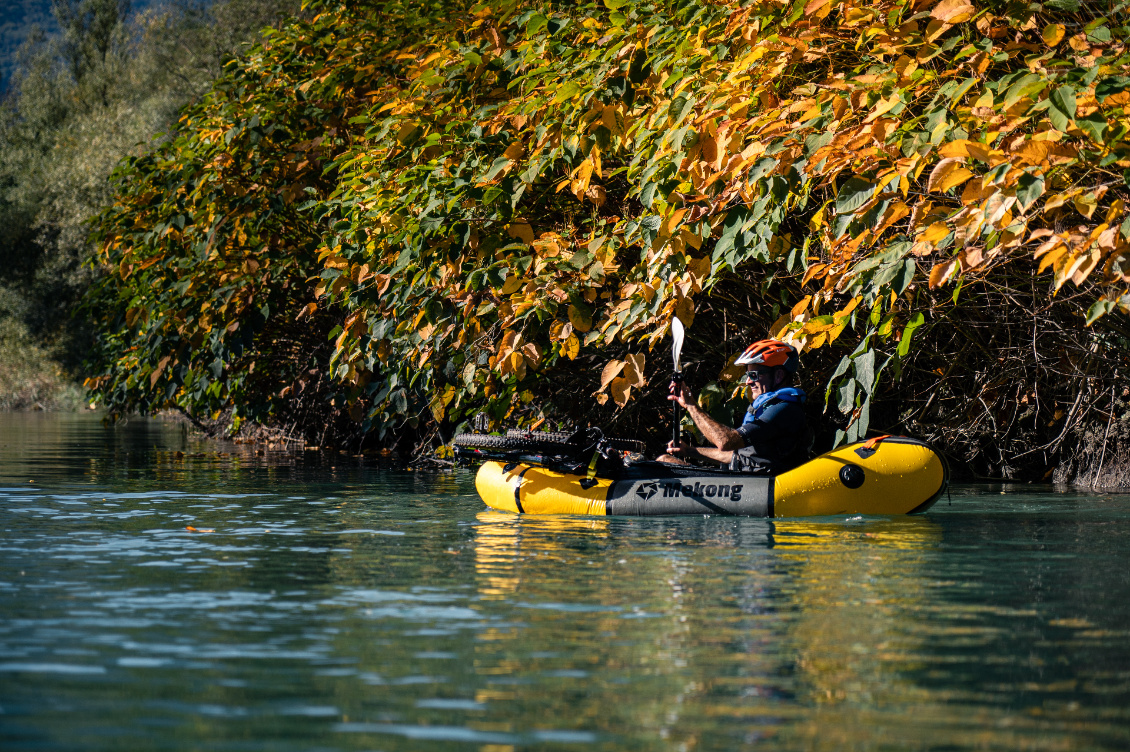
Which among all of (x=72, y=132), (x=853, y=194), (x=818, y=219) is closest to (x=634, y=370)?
(x=818, y=219)

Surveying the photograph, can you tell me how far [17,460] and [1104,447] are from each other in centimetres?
1236

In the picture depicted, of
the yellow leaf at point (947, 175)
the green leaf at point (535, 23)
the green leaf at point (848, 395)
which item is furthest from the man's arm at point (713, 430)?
the yellow leaf at point (947, 175)

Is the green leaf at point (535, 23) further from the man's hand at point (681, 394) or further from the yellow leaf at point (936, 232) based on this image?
the yellow leaf at point (936, 232)

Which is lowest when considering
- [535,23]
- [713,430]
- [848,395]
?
A: [713,430]

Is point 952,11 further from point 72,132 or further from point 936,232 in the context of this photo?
point 72,132

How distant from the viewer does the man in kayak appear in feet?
33.1

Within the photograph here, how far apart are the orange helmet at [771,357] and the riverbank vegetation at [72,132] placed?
76.2 ft

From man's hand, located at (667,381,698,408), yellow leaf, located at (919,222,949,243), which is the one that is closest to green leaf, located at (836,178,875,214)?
yellow leaf, located at (919,222,949,243)

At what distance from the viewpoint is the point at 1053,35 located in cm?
741

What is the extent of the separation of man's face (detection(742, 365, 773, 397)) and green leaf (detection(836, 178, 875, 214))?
252 cm

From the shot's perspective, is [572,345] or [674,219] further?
[572,345]

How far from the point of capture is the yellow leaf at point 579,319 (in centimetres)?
1095

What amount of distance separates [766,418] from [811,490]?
0.70 m

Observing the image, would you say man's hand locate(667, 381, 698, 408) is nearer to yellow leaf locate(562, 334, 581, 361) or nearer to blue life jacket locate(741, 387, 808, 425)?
blue life jacket locate(741, 387, 808, 425)
